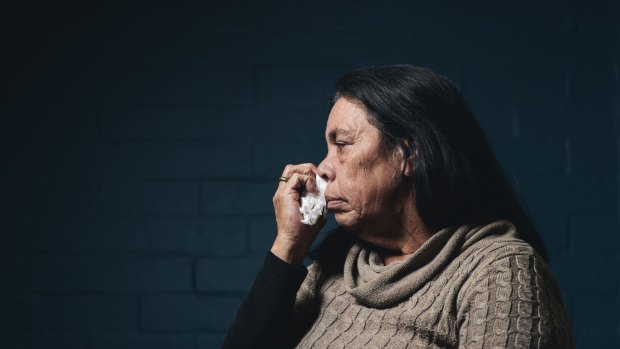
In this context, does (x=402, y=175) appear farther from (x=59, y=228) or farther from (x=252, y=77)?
(x=59, y=228)

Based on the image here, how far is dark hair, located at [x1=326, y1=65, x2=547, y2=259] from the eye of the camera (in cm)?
130

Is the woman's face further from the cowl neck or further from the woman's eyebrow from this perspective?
the cowl neck

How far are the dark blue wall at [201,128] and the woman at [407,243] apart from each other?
79 centimetres

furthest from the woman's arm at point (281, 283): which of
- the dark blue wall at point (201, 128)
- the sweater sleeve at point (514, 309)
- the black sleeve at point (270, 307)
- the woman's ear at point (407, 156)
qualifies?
the dark blue wall at point (201, 128)

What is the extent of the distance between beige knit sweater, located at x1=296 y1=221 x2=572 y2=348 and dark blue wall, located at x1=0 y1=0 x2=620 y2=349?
89cm

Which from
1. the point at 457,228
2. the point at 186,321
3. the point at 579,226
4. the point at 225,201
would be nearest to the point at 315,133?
the point at 225,201

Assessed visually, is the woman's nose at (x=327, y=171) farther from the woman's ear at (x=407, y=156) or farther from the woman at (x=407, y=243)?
the woman's ear at (x=407, y=156)

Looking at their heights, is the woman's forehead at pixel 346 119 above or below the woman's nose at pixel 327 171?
above

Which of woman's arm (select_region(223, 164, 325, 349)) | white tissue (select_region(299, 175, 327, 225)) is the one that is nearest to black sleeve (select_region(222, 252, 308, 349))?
woman's arm (select_region(223, 164, 325, 349))

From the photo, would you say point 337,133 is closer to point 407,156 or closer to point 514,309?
point 407,156

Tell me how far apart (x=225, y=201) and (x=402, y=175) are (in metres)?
1.03

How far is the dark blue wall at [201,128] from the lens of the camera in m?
2.22

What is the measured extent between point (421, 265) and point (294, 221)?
1.02 feet

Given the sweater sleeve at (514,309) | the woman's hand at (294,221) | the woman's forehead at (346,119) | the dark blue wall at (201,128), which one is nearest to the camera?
the sweater sleeve at (514,309)
